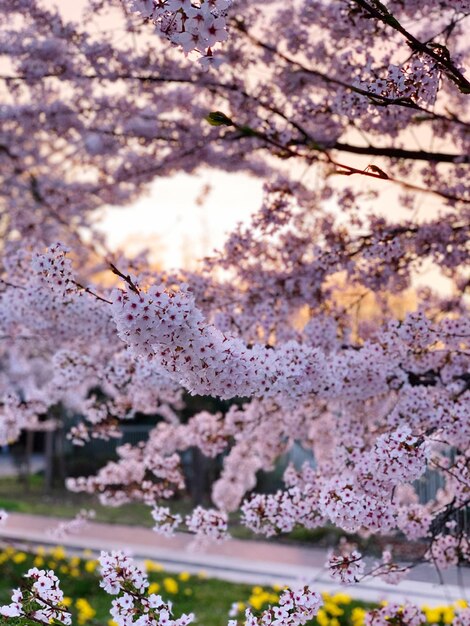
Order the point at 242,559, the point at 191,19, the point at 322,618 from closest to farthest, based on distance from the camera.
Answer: the point at 191,19
the point at 322,618
the point at 242,559

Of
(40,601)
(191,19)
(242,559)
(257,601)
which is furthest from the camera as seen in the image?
(242,559)

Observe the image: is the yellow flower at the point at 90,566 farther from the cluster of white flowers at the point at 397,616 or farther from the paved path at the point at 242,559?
the cluster of white flowers at the point at 397,616

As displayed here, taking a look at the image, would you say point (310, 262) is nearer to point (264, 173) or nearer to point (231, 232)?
point (231, 232)

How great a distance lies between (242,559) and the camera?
1051cm

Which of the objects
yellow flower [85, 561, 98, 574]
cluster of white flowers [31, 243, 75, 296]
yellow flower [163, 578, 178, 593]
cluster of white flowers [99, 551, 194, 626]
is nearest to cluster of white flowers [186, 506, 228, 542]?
cluster of white flowers [99, 551, 194, 626]

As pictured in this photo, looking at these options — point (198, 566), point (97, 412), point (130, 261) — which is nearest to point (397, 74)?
point (130, 261)

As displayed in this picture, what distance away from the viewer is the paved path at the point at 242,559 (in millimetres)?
7793

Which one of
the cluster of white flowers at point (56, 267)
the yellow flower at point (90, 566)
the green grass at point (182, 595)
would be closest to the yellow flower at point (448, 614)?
the green grass at point (182, 595)

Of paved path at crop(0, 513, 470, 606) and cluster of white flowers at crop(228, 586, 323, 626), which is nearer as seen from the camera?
cluster of white flowers at crop(228, 586, 323, 626)

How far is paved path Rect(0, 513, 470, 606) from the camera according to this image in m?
7.79

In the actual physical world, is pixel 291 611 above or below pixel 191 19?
below

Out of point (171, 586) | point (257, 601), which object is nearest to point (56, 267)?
point (257, 601)

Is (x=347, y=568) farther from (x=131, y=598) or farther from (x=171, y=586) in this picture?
(x=171, y=586)

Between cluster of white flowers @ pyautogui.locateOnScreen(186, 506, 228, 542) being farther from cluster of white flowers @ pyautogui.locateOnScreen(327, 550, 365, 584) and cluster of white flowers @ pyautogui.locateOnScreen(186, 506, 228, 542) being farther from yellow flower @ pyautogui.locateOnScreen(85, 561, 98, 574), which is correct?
yellow flower @ pyautogui.locateOnScreen(85, 561, 98, 574)
